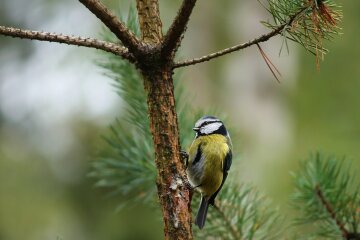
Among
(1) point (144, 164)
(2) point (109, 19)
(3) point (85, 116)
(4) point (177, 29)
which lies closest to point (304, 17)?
(4) point (177, 29)

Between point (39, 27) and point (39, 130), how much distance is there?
0.68 m

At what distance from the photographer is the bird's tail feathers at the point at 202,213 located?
1.33 meters

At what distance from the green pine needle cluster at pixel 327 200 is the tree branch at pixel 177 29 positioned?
508mm

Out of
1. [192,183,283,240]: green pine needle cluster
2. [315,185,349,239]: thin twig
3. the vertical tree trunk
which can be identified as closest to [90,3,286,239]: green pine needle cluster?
[192,183,283,240]: green pine needle cluster

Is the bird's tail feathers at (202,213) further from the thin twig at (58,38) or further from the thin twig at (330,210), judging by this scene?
the thin twig at (58,38)

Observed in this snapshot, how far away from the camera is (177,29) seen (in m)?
0.97

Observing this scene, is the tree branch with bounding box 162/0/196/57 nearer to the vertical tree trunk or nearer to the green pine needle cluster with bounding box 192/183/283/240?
the vertical tree trunk

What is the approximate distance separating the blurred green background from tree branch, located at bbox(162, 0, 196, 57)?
2.04 meters

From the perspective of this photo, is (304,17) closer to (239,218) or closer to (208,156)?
(239,218)

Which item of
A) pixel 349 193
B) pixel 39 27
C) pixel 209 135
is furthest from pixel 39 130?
pixel 349 193

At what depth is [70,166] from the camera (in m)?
4.12

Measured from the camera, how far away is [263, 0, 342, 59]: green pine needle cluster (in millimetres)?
1020

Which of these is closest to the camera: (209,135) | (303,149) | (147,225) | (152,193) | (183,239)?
(183,239)

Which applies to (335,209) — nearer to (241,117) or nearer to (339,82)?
(241,117)
